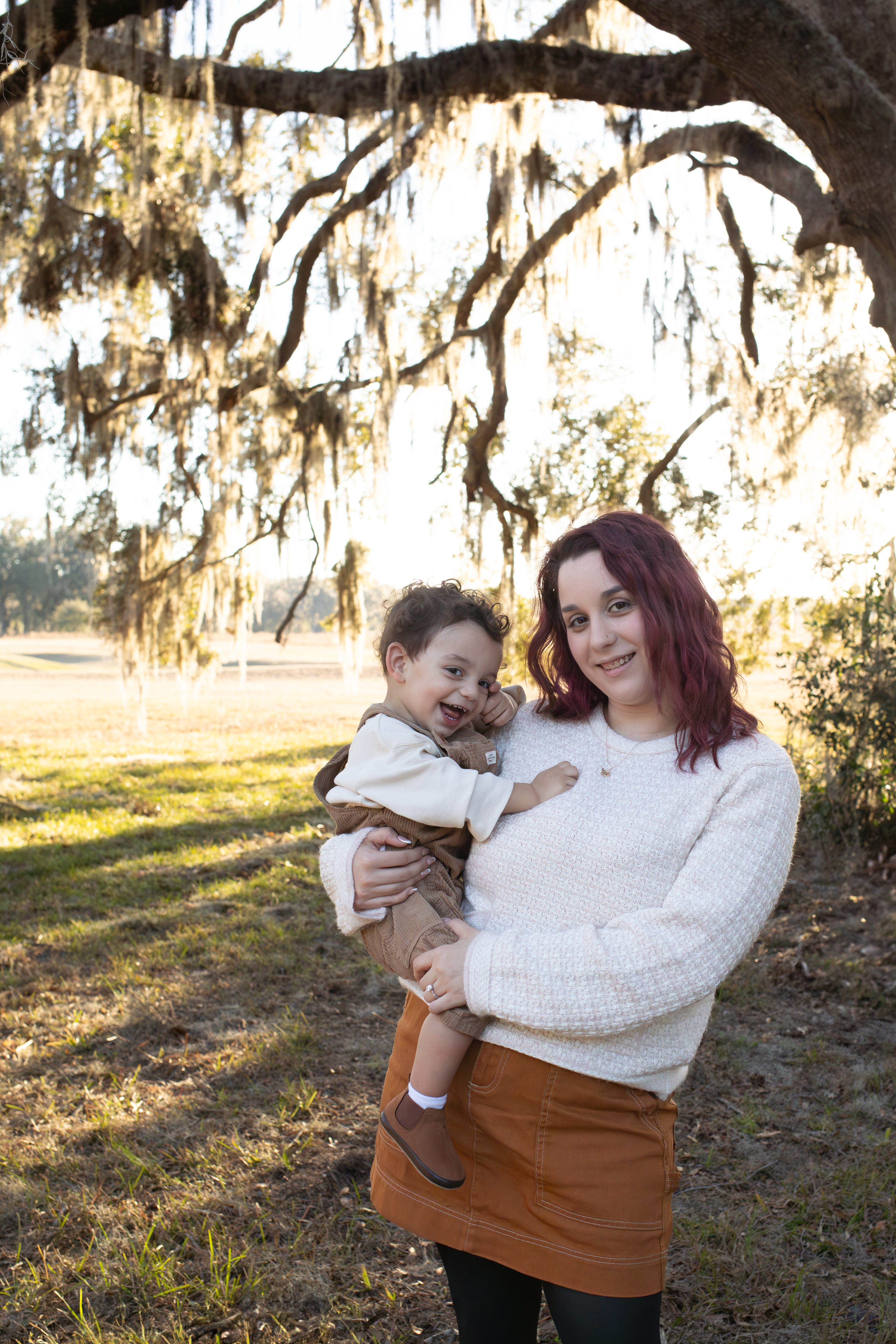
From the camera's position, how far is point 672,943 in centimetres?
130

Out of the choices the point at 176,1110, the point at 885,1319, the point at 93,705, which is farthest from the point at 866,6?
the point at 93,705

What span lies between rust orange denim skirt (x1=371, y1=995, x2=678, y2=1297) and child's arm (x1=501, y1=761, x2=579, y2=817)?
0.40 metres

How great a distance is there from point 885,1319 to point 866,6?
4591mm

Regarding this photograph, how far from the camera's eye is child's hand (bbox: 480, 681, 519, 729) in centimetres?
189

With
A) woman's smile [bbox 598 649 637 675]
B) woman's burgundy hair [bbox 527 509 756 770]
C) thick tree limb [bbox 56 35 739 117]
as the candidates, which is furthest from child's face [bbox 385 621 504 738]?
thick tree limb [bbox 56 35 739 117]

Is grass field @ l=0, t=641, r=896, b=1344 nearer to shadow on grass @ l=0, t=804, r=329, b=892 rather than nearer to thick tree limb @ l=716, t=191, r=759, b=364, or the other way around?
shadow on grass @ l=0, t=804, r=329, b=892

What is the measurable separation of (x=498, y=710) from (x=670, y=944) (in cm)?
70

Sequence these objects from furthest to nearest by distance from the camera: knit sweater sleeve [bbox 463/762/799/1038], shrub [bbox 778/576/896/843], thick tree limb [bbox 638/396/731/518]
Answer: thick tree limb [bbox 638/396/731/518] → shrub [bbox 778/576/896/843] → knit sweater sleeve [bbox 463/762/799/1038]

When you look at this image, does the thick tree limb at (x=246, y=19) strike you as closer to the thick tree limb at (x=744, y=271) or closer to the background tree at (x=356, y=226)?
the background tree at (x=356, y=226)

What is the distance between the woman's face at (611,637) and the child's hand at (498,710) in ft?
1.01

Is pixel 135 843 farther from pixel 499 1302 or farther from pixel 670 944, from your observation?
pixel 670 944

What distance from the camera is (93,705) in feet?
65.0

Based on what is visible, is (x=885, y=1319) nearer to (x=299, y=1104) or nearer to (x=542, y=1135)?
(x=542, y=1135)

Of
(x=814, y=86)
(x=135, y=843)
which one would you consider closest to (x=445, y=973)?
(x=814, y=86)
